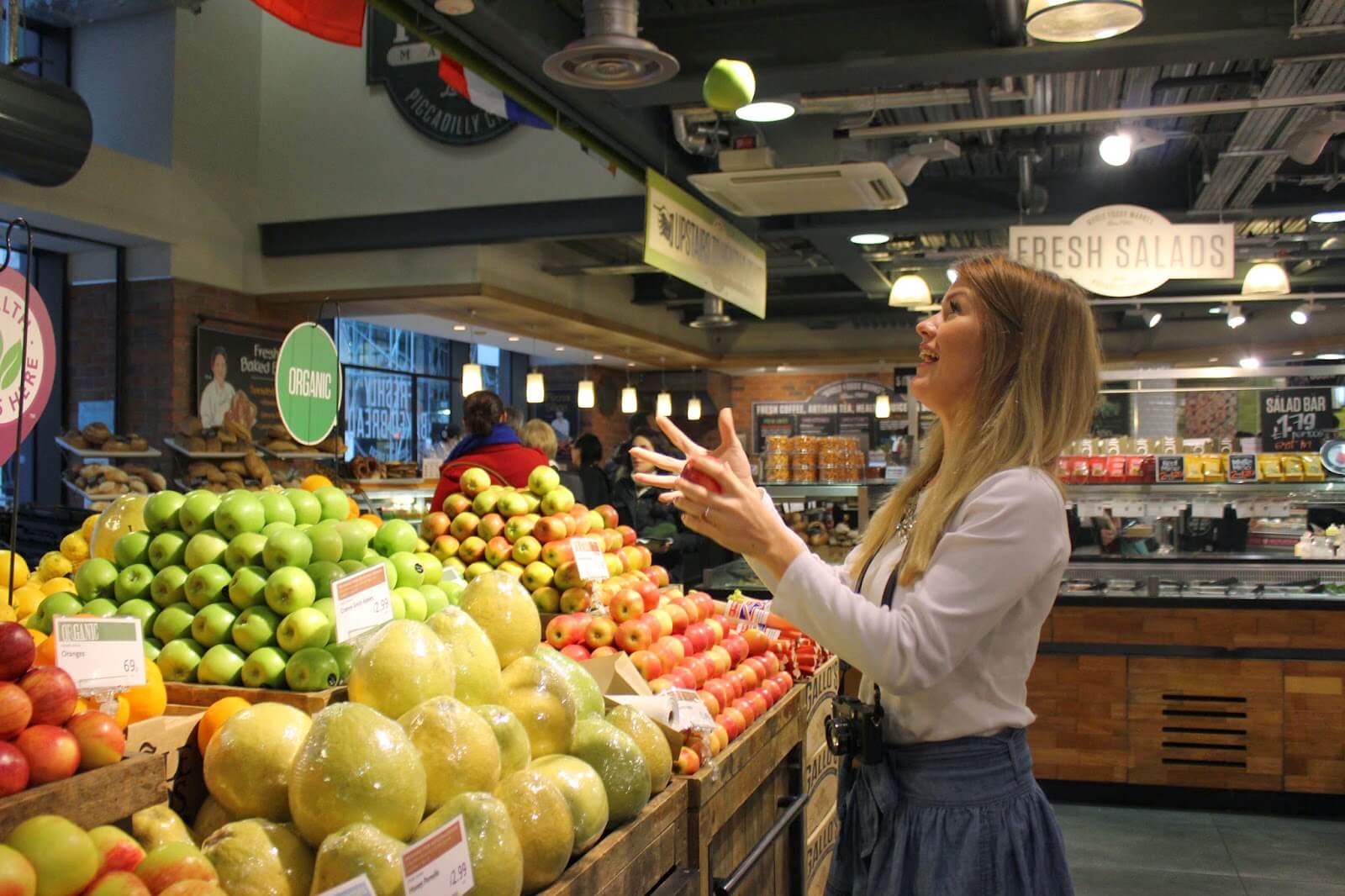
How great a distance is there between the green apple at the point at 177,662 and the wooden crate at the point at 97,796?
2.31ft

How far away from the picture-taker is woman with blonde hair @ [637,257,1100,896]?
5.60 feet

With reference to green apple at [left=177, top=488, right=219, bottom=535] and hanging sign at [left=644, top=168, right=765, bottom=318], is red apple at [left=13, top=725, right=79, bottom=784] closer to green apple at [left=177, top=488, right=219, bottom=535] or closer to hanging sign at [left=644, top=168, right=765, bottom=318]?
green apple at [left=177, top=488, right=219, bottom=535]

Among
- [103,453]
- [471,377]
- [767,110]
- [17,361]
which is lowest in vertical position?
[103,453]

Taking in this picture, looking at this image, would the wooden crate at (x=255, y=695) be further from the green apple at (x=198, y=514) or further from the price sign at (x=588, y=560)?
the price sign at (x=588, y=560)

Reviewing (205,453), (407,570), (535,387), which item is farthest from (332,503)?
(535,387)

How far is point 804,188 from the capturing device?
620cm

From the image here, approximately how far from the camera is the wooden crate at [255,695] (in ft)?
7.14

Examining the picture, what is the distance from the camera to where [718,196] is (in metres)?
6.44

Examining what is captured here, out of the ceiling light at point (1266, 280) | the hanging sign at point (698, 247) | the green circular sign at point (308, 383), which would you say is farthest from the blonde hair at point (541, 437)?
the ceiling light at point (1266, 280)

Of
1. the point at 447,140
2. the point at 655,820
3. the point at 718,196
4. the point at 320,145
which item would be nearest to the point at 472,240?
the point at 447,140

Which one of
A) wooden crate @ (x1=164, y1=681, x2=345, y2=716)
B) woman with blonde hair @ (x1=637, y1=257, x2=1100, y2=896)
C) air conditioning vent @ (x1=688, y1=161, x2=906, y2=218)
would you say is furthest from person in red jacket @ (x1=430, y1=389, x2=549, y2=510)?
woman with blonde hair @ (x1=637, y1=257, x2=1100, y2=896)

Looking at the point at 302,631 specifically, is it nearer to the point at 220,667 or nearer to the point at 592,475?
the point at 220,667

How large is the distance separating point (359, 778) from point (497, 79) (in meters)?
4.29

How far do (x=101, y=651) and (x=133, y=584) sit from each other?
0.68 metres
